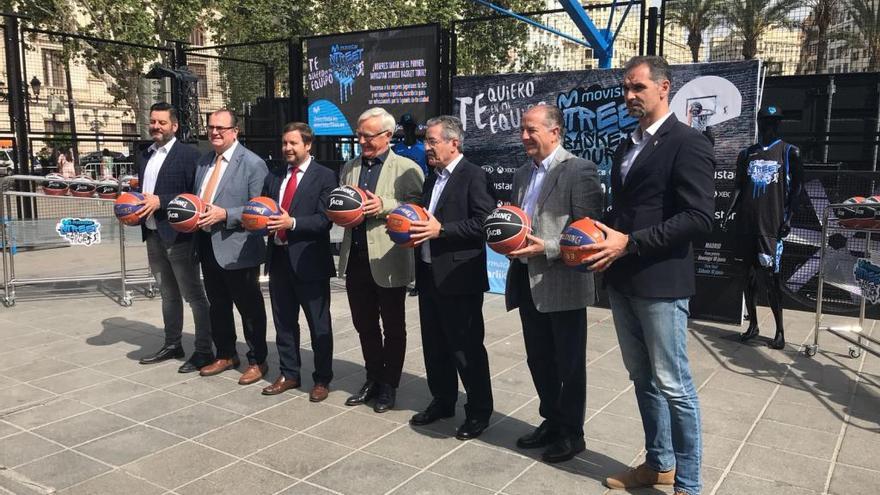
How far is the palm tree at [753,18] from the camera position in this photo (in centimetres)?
1342

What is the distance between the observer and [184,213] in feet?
16.4

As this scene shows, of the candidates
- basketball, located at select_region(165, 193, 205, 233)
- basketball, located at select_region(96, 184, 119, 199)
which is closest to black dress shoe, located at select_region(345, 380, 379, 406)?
basketball, located at select_region(165, 193, 205, 233)

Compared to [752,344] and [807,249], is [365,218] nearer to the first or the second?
[752,344]

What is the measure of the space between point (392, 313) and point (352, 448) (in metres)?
1.04

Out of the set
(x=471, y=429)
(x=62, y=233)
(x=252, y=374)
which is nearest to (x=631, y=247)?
(x=471, y=429)

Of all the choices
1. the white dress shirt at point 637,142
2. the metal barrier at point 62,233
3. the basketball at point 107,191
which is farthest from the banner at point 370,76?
the white dress shirt at point 637,142

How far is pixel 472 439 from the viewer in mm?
4379

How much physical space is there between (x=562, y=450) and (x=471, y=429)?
65cm

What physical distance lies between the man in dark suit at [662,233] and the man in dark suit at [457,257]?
1.03 meters

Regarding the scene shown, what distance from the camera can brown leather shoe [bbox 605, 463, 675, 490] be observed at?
3.65 meters

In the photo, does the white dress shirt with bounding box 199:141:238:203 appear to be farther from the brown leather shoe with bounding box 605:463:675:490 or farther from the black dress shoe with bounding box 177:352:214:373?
the brown leather shoe with bounding box 605:463:675:490

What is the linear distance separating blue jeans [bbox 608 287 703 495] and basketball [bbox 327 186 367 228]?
1792 mm

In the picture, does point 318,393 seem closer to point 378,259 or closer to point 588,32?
point 378,259

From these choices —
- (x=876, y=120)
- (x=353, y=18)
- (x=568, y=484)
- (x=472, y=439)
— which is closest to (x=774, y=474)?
(x=568, y=484)
